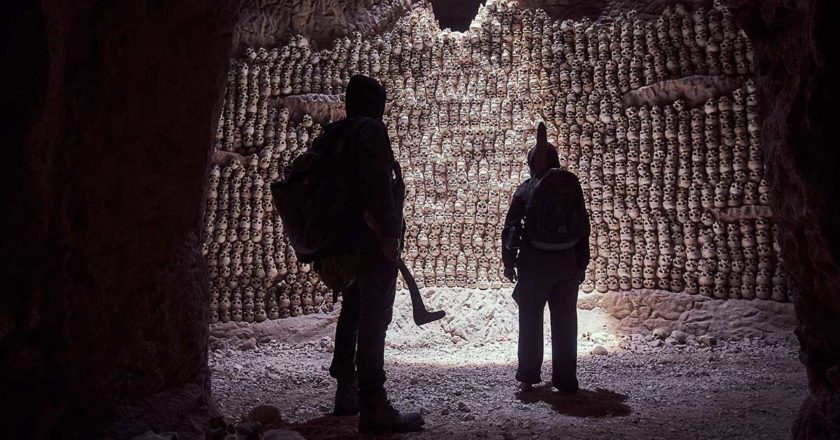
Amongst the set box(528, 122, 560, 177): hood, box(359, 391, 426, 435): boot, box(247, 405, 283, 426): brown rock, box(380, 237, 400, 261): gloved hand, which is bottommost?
box(247, 405, 283, 426): brown rock

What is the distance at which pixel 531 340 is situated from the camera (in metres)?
4.32

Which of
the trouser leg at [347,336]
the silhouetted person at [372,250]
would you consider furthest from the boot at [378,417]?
the trouser leg at [347,336]

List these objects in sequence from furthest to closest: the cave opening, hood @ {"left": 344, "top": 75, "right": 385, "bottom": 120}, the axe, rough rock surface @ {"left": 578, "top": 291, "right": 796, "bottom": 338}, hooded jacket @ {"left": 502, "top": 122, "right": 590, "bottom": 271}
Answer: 1. rough rock surface @ {"left": 578, "top": 291, "right": 796, "bottom": 338}
2. hooded jacket @ {"left": 502, "top": 122, "right": 590, "bottom": 271}
3. the axe
4. hood @ {"left": 344, "top": 75, "right": 385, "bottom": 120}
5. the cave opening

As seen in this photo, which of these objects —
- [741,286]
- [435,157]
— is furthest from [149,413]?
[741,286]

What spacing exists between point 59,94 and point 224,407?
7.61 feet

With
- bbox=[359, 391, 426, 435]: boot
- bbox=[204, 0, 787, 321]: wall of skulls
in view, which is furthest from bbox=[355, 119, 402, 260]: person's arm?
bbox=[204, 0, 787, 321]: wall of skulls

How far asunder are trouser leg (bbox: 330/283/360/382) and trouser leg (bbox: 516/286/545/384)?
1389mm

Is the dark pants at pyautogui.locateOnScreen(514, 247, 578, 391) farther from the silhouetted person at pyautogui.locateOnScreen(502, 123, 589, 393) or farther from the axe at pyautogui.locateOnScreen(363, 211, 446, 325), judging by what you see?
the axe at pyautogui.locateOnScreen(363, 211, 446, 325)

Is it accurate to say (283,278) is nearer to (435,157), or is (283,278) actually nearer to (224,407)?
(435,157)

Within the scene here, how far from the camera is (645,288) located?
6.72m

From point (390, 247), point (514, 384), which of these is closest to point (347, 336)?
point (390, 247)

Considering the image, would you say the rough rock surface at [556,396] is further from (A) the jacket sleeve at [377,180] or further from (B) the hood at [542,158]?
(B) the hood at [542,158]

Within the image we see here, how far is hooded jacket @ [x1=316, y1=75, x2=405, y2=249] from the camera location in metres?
3.00

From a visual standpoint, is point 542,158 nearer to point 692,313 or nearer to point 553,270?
point 553,270
